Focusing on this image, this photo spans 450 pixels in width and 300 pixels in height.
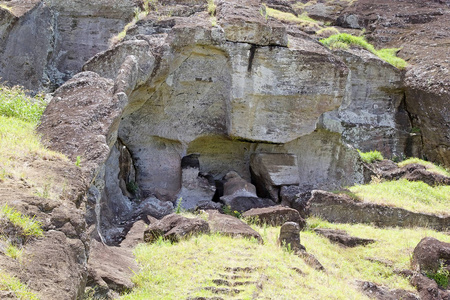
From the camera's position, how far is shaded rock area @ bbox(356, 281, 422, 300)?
751cm

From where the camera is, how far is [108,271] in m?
6.11

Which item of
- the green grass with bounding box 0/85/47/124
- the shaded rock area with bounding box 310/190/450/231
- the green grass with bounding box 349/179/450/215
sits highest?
the green grass with bounding box 0/85/47/124

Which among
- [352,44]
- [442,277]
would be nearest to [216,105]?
[352,44]

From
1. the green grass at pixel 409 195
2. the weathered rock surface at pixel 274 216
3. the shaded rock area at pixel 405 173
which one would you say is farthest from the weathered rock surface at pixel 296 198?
the shaded rock area at pixel 405 173

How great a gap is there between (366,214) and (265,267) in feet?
19.3

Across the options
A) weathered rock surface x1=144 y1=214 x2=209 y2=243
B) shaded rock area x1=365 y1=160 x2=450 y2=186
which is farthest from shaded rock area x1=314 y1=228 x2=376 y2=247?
shaded rock area x1=365 y1=160 x2=450 y2=186

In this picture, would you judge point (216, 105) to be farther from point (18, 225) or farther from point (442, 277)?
point (18, 225)

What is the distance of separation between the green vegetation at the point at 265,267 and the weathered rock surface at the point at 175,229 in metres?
0.18

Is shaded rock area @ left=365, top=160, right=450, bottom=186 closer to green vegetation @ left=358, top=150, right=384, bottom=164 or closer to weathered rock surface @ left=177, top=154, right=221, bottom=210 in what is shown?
green vegetation @ left=358, top=150, right=384, bottom=164

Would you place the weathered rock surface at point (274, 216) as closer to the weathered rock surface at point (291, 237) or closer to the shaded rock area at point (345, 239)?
the shaded rock area at point (345, 239)

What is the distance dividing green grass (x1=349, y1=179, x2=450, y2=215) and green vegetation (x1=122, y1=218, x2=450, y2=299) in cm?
269

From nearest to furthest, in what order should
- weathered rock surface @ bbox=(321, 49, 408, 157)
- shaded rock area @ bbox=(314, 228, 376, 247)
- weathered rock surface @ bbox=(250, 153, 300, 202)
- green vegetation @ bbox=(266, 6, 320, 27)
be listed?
shaded rock area @ bbox=(314, 228, 376, 247) → weathered rock surface @ bbox=(250, 153, 300, 202) → weathered rock surface @ bbox=(321, 49, 408, 157) → green vegetation @ bbox=(266, 6, 320, 27)

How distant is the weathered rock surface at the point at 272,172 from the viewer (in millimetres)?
13875

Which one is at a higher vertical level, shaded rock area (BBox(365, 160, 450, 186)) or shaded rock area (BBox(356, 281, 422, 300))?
shaded rock area (BBox(365, 160, 450, 186))
